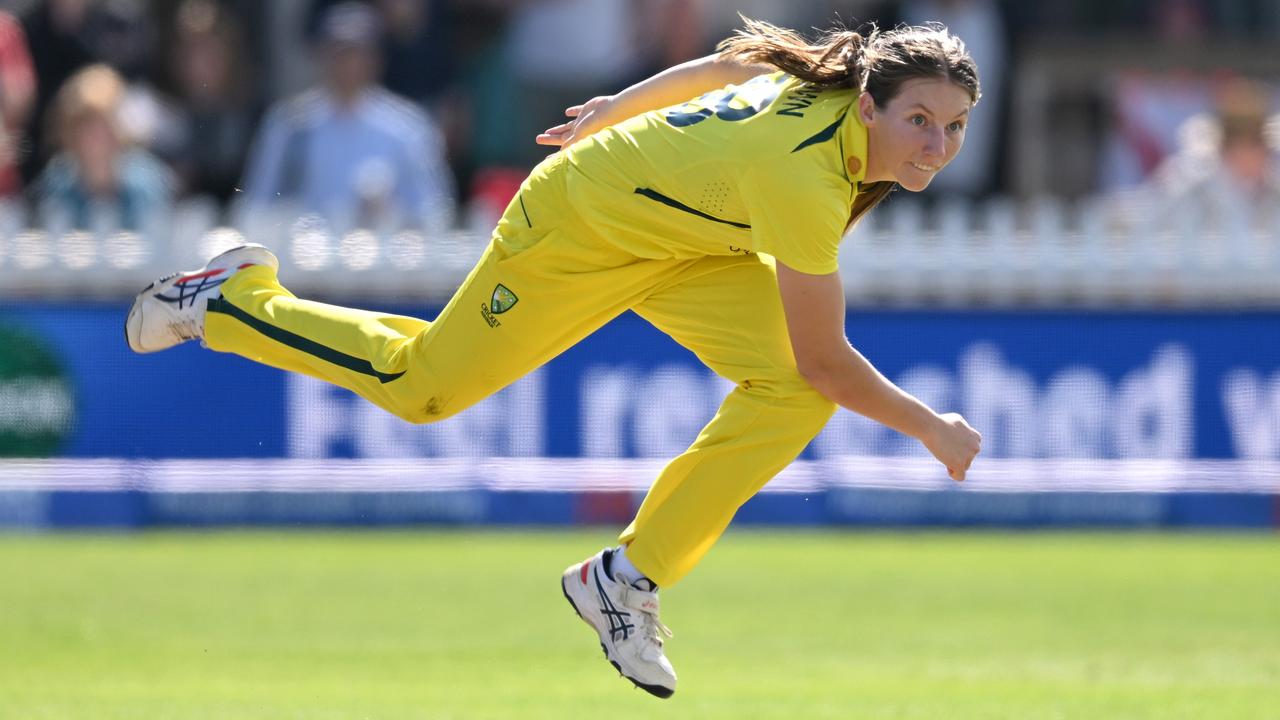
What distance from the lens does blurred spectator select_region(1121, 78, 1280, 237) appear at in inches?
482

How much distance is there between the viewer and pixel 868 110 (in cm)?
539

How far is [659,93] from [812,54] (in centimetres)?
55

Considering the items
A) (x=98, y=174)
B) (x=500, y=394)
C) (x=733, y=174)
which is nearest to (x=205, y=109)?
(x=98, y=174)

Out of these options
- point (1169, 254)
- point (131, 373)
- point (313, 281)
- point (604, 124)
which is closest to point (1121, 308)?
point (1169, 254)

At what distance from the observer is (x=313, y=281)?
38.5 ft

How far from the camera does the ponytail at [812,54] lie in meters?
5.49

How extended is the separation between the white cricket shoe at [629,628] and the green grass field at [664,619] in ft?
1.48

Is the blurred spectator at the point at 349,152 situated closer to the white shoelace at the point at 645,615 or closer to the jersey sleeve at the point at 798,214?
the white shoelace at the point at 645,615

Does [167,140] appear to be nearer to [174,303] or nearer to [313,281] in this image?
[313,281]

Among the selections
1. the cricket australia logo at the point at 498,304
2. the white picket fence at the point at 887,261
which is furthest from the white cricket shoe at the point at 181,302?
the white picket fence at the point at 887,261

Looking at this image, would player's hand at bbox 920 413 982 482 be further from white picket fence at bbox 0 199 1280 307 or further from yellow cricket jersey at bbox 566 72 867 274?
white picket fence at bbox 0 199 1280 307

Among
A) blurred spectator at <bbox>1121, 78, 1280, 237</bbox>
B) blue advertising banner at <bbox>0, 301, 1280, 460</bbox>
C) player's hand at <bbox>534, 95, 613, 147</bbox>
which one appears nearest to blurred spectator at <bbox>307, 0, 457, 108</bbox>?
blue advertising banner at <bbox>0, 301, 1280, 460</bbox>

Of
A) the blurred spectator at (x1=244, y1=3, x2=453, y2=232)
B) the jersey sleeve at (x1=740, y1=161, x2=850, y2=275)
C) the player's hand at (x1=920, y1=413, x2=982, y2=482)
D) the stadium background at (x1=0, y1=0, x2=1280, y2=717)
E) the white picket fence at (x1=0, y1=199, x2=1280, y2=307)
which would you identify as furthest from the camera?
the blurred spectator at (x1=244, y1=3, x2=453, y2=232)

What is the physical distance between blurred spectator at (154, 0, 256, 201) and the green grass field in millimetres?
3416
